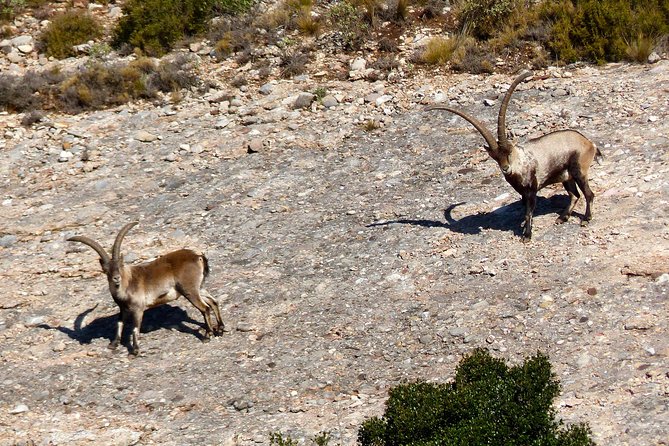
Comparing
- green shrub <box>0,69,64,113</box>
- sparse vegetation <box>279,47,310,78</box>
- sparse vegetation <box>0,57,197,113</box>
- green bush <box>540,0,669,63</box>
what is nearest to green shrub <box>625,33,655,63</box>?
green bush <box>540,0,669,63</box>

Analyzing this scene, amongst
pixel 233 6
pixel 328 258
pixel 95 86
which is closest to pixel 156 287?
pixel 328 258

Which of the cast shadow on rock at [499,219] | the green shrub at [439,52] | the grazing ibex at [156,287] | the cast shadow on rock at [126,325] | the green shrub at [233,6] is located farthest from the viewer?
the green shrub at [233,6]

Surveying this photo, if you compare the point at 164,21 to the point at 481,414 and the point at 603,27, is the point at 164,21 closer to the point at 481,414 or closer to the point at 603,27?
the point at 603,27

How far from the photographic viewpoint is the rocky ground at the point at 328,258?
10008 mm

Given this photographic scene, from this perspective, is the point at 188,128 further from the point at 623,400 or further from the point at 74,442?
the point at 623,400

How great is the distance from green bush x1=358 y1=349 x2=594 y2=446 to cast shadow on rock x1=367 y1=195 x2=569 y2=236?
3770 millimetres

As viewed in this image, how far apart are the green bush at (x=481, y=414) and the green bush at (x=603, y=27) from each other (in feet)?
31.3

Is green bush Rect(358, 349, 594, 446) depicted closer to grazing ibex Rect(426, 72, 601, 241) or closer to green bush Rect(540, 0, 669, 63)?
grazing ibex Rect(426, 72, 601, 241)

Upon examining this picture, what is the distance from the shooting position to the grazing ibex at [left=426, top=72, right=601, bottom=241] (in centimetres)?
1181

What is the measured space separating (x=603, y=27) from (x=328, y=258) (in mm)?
7995

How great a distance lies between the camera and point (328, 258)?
1272 cm

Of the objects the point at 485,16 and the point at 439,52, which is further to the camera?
the point at 485,16

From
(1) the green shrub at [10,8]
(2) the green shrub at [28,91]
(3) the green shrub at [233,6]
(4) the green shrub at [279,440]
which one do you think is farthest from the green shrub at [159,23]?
(4) the green shrub at [279,440]

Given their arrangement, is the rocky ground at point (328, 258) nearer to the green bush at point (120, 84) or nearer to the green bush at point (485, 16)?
the green bush at point (120, 84)
